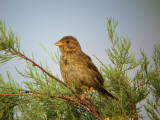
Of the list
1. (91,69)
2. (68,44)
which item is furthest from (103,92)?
(68,44)

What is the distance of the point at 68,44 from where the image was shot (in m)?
2.98

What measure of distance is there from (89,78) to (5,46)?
1365 mm

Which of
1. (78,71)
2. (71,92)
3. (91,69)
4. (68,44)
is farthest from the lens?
(68,44)

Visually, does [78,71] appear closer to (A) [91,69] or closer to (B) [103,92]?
(A) [91,69]

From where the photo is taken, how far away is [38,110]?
170 cm

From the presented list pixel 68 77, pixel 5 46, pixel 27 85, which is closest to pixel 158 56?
pixel 68 77

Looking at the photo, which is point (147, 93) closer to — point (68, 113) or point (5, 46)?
point (68, 113)

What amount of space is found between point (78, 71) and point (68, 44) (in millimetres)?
609

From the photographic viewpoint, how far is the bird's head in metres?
2.91

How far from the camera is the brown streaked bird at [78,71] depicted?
256 cm

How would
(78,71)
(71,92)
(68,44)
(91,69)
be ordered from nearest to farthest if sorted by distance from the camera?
(71,92), (78,71), (91,69), (68,44)

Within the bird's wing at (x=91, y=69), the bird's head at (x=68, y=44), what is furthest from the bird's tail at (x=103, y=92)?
the bird's head at (x=68, y=44)

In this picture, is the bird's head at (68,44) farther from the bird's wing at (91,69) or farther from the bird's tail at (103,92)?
the bird's tail at (103,92)

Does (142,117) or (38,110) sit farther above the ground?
(38,110)
